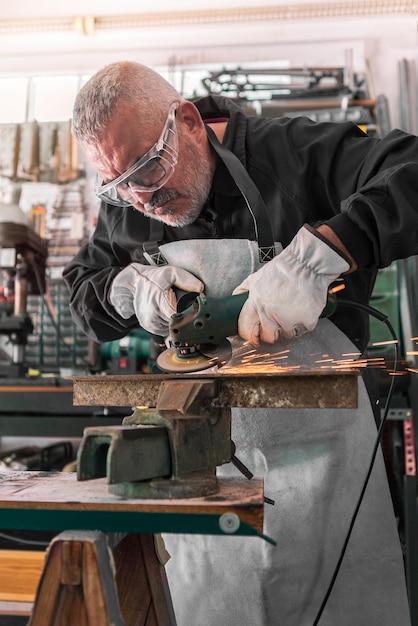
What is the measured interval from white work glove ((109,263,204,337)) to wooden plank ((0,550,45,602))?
2.54 feet

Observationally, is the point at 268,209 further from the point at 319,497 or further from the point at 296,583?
the point at 296,583

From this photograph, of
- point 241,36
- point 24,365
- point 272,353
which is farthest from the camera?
point 241,36

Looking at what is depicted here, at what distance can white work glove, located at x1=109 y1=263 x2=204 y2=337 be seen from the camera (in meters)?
1.69

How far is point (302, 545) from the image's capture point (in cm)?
147

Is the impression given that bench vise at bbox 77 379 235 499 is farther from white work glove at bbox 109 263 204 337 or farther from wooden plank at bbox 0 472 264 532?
white work glove at bbox 109 263 204 337

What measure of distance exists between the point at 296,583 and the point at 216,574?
20cm

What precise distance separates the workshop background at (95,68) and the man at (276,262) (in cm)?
180

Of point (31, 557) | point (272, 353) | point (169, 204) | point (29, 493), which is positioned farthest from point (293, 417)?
point (31, 557)

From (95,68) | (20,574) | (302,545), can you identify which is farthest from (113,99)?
(95,68)

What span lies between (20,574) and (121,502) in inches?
48.6

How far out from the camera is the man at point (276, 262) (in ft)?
4.49

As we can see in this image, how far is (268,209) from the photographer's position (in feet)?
5.63

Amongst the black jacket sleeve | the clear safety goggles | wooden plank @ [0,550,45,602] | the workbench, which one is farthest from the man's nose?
wooden plank @ [0,550,45,602]

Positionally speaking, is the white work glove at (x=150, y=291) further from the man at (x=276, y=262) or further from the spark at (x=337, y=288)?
the spark at (x=337, y=288)
